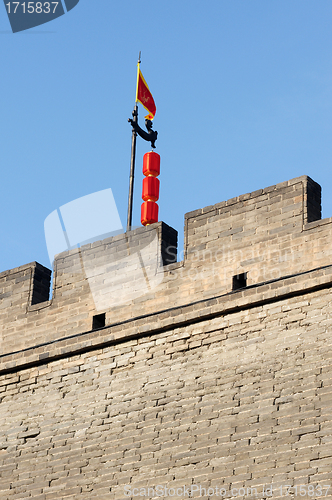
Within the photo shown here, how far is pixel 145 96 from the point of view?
17.8 meters

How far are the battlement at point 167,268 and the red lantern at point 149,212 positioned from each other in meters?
2.64

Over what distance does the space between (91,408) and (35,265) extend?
93.6 inches

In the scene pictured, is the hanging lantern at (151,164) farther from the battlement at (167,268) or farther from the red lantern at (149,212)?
the battlement at (167,268)

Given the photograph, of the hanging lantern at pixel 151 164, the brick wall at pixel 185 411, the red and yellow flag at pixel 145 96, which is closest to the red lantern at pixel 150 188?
the hanging lantern at pixel 151 164

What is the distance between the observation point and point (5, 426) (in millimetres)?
12016

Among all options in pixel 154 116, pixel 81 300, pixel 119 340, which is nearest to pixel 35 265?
pixel 81 300

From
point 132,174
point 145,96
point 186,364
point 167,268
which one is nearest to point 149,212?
point 132,174

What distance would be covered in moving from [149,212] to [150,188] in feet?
2.38

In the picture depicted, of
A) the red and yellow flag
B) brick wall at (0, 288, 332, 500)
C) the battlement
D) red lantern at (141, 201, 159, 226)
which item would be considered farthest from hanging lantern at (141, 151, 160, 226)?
brick wall at (0, 288, 332, 500)

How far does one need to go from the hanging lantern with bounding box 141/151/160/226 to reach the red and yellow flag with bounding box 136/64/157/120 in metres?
1.51

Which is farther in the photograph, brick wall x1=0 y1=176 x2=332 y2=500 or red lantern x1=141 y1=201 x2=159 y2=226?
red lantern x1=141 y1=201 x2=159 y2=226

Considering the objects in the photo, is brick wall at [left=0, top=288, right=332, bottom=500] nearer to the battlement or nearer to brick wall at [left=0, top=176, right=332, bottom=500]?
brick wall at [left=0, top=176, right=332, bottom=500]

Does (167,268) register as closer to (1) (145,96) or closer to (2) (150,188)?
(2) (150,188)

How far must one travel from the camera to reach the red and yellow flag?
17.6 meters
